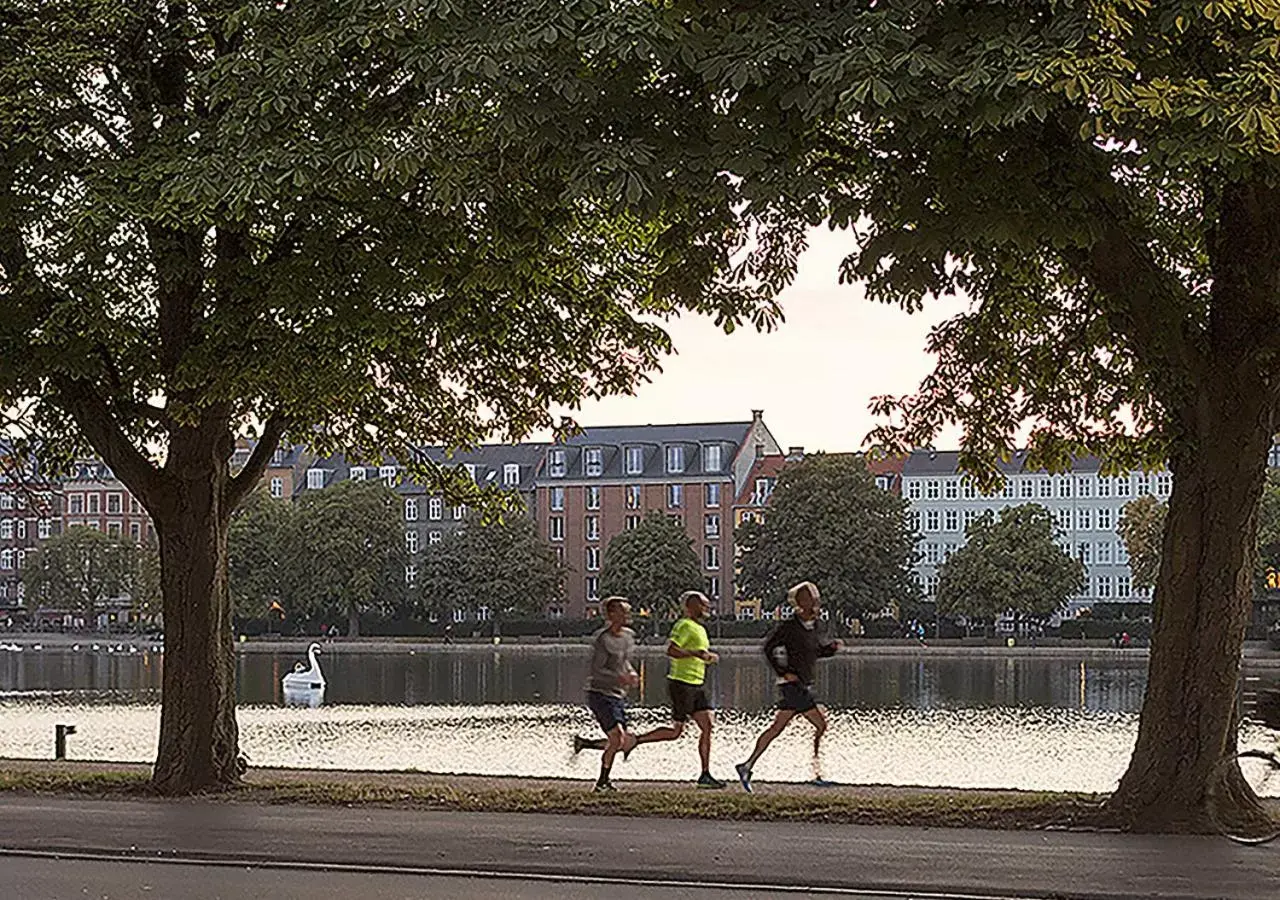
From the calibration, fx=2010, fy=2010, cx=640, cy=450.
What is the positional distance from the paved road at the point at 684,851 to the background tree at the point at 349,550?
120098 mm

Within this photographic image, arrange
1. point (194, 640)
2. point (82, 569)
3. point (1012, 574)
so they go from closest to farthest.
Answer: point (194, 640) → point (1012, 574) → point (82, 569)

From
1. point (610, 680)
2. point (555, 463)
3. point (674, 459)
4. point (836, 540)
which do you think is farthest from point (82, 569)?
point (610, 680)

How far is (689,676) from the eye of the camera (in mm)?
19750

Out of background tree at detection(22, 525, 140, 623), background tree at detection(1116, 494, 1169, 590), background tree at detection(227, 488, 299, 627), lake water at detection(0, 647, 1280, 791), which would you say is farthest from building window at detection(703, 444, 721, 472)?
lake water at detection(0, 647, 1280, 791)

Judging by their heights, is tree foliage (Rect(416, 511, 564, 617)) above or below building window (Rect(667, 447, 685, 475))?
below

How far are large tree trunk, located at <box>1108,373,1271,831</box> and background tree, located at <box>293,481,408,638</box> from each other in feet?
402

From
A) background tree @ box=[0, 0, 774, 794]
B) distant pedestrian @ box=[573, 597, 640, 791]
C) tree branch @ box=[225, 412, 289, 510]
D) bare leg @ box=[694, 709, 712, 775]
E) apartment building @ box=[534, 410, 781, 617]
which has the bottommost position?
bare leg @ box=[694, 709, 712, 775]

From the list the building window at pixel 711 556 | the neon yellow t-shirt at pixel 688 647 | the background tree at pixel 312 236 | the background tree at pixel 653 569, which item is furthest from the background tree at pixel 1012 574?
the neon yellow t-shirt at pixel 688 647

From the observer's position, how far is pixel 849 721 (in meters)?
52.1

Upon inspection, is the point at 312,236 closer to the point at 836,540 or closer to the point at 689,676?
the point at 689,676

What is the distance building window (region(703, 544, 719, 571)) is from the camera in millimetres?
150375

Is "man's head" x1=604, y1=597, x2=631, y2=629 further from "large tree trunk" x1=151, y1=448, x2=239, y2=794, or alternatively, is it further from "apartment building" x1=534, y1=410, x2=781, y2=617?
"apartment building" x1=534, y1=410, x2=781, y2=617

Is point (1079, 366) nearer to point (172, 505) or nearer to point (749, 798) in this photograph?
point (749, 798)

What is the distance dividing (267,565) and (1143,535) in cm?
6046
